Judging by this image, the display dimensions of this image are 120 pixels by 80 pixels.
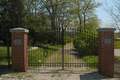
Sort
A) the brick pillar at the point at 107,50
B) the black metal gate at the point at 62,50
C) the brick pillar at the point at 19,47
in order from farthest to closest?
the black metal gate at the point at 62,50
the brick pillar at the point at 19,47
the brick pillar at the point at 107,50

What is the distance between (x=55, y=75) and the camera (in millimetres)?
6105

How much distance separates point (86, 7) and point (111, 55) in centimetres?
2537

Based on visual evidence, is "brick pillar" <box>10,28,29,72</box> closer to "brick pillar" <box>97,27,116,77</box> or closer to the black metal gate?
the black metal gate

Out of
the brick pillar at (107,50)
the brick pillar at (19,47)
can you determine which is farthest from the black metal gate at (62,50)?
the brick pillar at (19,47)

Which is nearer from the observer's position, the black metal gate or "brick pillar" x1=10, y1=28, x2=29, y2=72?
"brick pillar" x1=10, y1=28, x2=29, y2=72

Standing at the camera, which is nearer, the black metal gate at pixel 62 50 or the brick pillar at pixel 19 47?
the brick pillar at pixel 19 47

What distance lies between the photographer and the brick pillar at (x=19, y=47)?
254 inches

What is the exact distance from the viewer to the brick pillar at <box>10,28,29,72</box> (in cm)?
645

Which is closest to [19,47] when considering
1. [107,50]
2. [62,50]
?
[62,50]

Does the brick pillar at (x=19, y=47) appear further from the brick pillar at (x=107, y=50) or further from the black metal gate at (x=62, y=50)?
the brick pillar at (x=107, y=50)

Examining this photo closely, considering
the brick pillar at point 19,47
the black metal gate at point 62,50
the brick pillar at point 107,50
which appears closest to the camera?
the brick pillar at point 107,50

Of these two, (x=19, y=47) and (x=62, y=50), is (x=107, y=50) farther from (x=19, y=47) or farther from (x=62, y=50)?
(x=19, y=47)

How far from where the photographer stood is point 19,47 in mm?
6492

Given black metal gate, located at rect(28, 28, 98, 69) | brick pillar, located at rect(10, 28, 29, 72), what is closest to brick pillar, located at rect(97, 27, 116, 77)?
black metal gate, located at rect(28, 28, 98, 69)
